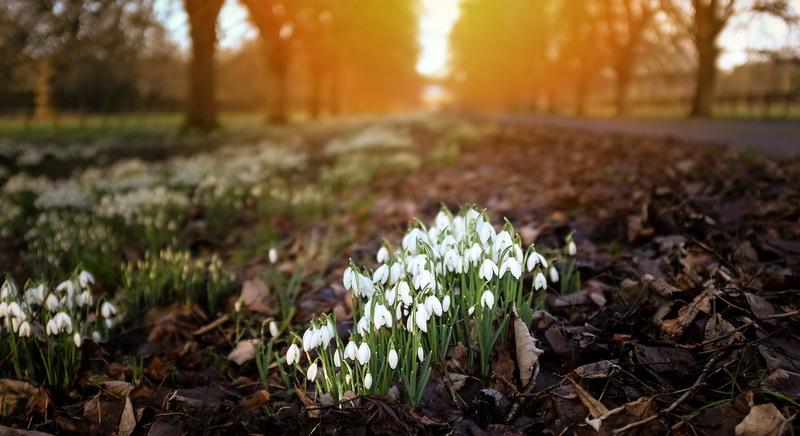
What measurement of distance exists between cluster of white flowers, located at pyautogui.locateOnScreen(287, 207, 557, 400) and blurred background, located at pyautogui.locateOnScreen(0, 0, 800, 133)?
29.2 ft

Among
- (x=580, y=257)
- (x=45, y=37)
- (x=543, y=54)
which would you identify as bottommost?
(x=580, y=257)

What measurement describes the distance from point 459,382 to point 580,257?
1535mm

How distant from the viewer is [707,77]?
735 inches

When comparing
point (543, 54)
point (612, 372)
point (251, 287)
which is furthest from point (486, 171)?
point (543, 54)

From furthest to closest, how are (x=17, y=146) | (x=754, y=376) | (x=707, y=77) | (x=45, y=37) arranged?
(x=707, y=77) < (x=17, y=146) < (x=45, y=37) < (x=754, y=376)

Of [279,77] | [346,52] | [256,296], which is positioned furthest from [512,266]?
[346,52]

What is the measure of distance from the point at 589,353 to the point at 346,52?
38905 mm

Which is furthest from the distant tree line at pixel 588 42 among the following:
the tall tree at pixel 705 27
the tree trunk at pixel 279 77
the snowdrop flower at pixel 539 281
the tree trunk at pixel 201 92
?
the snowdrop flower at pixel 539 281

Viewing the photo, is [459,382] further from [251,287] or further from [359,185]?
[359,185]

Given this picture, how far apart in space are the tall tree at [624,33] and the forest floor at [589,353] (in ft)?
71.6

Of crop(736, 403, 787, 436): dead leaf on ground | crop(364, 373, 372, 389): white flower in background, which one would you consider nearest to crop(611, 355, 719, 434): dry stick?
crop(736, 403, 787, 436): dead leaf on ground

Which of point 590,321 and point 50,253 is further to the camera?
point 50,253

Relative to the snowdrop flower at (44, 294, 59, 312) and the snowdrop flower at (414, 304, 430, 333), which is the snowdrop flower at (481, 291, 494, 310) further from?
the snowdrop flower at (44, 294, 59, 312)

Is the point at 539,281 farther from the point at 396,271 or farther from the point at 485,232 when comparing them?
the point at 396,271
